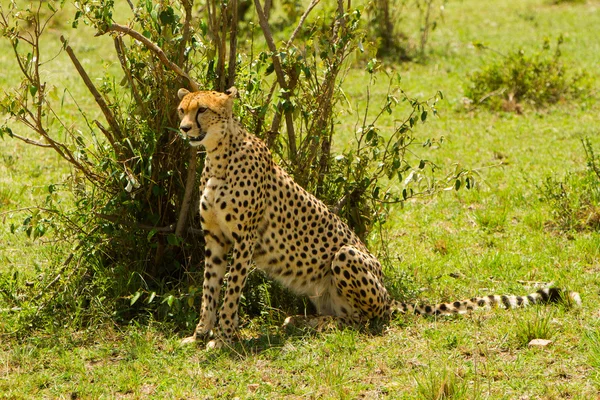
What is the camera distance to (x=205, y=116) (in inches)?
183

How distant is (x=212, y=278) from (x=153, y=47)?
4.26ft

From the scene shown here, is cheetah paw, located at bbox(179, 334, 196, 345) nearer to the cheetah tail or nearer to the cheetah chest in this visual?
the cheetah chest

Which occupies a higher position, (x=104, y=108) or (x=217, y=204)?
(x=104, y=108)

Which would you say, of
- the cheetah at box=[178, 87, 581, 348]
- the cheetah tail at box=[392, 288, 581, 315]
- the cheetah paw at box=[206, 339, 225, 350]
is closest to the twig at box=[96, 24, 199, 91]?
the cheetah at box=[178, 87, 581, 348]

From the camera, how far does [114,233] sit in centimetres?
531

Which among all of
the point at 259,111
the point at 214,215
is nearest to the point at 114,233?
the point at 214,215

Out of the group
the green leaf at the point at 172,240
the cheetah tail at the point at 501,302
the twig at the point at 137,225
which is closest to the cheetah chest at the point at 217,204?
the green leaf at the point at 172,240

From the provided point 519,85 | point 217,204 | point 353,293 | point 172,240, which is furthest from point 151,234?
point 519,85

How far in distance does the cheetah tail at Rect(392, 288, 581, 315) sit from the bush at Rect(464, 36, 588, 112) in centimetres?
464

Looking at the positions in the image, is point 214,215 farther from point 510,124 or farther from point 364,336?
point 510,124

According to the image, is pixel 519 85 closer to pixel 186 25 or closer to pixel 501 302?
pixel 501 302

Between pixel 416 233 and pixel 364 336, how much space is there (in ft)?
6.32

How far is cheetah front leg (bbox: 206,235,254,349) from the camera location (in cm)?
486

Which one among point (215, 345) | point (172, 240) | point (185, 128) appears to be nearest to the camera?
point (185, 128)
